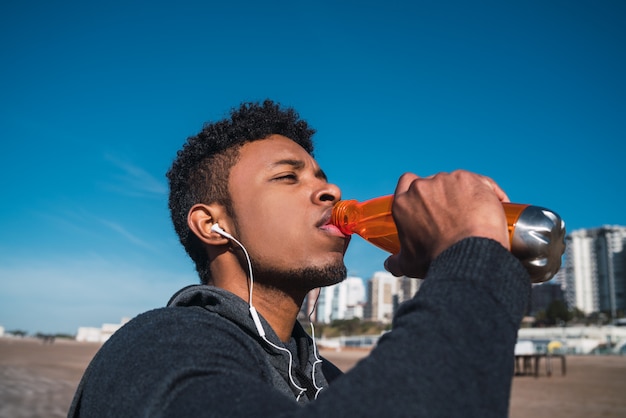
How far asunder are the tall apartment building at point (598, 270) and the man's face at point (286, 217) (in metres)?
121

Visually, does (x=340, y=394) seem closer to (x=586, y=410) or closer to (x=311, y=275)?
(x=311, y=275)

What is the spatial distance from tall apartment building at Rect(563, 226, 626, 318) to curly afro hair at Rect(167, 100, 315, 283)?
12049 cm

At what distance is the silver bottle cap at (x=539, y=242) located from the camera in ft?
4.12

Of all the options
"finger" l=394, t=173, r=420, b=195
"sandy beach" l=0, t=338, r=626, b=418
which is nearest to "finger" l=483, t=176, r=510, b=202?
"finger" l=394, t=173, r=420, b=195

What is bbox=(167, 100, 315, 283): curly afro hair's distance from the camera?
2.51 m

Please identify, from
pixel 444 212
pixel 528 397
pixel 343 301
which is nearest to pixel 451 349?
pixel 444 212

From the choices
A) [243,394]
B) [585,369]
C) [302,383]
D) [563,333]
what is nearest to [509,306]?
[243,394]

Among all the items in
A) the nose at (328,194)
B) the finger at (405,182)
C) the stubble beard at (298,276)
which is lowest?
the stubble beard at (298,276)

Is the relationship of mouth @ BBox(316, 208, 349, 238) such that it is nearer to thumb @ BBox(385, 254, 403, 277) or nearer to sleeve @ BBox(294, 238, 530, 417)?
thumb @ BBox(385, 254, 403, 277)

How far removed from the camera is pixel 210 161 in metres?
2.61

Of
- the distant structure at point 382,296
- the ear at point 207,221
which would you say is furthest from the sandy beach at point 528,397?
the distant structure at point 382,296

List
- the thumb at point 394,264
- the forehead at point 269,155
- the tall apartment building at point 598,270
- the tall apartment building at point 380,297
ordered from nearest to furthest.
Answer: the thumb at point 394,264 → the forehead at point 269,155 → the tall apartment building at point 598,270 → the tall apartment building at point 380,297

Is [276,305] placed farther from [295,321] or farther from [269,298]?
[295,321]

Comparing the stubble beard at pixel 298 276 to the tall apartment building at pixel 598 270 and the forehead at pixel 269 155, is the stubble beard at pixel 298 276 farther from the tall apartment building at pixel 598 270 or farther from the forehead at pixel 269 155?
the tall apartment building at pixel 598 270
